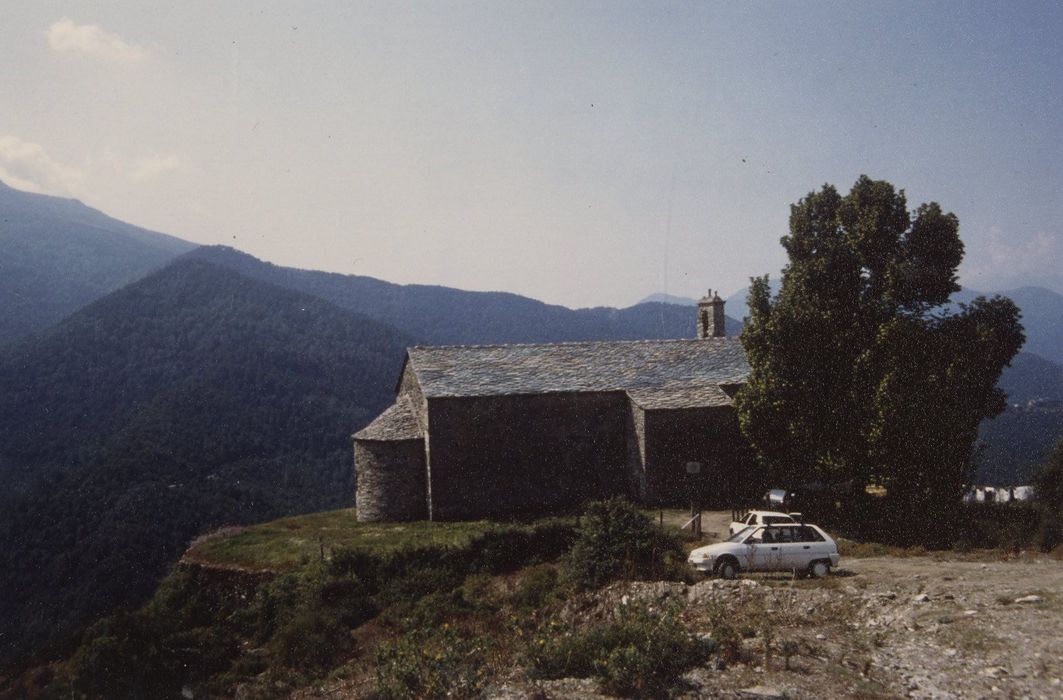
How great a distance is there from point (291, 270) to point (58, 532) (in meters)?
121

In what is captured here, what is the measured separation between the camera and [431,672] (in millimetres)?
10977

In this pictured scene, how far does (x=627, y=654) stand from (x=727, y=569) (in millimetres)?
→ 7214

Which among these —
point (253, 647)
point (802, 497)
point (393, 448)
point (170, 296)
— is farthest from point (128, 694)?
point (170, 296)

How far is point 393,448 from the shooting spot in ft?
93.9

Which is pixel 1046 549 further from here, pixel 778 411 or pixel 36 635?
pixel 36 635

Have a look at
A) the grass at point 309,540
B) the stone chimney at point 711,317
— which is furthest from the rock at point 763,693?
the stone chimney at point 711,317

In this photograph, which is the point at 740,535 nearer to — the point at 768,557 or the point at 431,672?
the point at 768,557

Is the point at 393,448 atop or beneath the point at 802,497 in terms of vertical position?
atop

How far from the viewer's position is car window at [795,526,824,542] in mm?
16656

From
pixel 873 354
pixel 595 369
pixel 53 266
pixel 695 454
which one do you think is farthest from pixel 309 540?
pixel 53 266

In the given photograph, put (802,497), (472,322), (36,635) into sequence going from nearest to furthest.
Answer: (802,497) < (36,635) < (472,322)

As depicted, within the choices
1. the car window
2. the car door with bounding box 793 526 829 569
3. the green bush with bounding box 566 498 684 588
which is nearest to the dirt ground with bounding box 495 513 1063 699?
the car door with bounding box 793 526 829 569

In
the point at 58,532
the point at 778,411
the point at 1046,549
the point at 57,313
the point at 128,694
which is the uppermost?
the point at 57,313

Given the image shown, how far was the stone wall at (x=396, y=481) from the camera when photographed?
28.6 metres
